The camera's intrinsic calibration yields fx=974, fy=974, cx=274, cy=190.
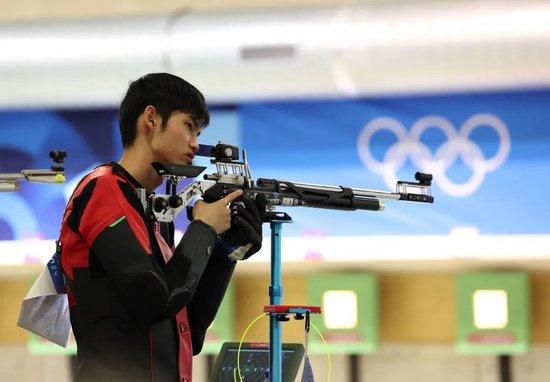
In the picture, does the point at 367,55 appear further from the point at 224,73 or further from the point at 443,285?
the point at 443,285

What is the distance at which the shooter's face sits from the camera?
65.5 inches

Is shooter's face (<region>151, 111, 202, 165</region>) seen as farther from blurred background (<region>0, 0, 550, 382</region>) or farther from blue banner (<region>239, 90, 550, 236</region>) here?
blue banner (<region>239, 90, 550, 236</region>)

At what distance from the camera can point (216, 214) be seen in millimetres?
1634

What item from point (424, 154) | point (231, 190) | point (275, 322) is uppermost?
point (424, 154)

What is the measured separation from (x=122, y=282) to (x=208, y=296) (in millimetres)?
303

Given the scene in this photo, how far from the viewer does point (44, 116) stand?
344cm

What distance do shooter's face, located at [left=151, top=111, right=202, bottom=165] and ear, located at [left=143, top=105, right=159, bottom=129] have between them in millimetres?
15

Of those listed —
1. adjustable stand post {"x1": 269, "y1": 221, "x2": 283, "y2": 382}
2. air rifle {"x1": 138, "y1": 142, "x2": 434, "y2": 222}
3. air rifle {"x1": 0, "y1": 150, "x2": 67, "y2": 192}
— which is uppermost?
air rifle {"x1": 0, "y1": 150, "x2": 67, "y2": 192}

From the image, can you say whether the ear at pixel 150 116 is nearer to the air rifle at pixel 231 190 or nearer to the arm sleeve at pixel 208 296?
the air rifle at pixel 231 190

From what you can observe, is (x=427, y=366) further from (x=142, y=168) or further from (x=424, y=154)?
(x=142, y=168)

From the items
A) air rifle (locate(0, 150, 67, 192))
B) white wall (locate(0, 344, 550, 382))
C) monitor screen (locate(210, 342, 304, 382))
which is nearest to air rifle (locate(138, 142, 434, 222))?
monitor screen (locate(210, 342, 304, 382))

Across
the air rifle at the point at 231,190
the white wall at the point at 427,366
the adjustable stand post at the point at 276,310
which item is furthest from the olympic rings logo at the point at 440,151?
the adjustable stand post at the point at 276,310

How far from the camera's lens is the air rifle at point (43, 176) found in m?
2.33

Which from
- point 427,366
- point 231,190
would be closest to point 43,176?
point 231,190
